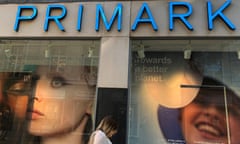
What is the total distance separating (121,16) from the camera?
19.3 ft

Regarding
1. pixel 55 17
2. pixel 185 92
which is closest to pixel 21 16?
pixel 55 17

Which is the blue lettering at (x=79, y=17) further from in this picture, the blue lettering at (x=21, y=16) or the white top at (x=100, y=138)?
the white top at (x=100, y=138)

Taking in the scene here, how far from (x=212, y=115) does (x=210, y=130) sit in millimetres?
397

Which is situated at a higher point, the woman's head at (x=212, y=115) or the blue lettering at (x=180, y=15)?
the blue lettering at (x=180, y=15)

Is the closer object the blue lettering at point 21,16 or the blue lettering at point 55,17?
the blue lettering at point 55,17

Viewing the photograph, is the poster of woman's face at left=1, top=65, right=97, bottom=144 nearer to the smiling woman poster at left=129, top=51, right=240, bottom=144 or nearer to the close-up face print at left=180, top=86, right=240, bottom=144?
the smiling woman poster at left=129, top=51, right=240, bottom=144

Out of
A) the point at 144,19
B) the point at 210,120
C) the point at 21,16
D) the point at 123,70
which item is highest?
the point at 21,16

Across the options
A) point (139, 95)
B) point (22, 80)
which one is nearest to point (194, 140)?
point (139, 95)

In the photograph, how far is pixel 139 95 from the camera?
639cm

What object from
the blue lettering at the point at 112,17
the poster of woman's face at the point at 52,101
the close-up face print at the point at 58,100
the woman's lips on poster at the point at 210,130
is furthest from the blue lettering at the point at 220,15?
the close-up face print at the point at 58,100

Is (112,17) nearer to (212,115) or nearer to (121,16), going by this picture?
(121,16)

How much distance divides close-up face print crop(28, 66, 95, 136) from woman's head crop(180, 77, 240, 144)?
2781mm

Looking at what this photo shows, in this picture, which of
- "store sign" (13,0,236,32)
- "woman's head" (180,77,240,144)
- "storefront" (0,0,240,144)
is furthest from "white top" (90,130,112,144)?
"woman's head" (180,77,240,144)

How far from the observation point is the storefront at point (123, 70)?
18.7 ft
